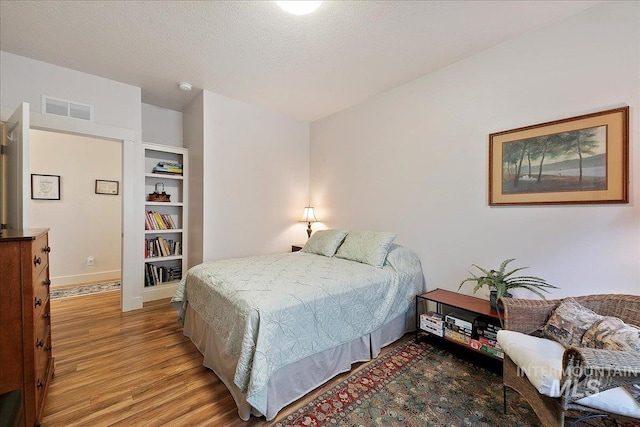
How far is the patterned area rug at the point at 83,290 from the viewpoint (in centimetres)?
369

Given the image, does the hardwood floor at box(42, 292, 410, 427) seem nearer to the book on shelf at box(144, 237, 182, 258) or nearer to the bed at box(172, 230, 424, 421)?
the bed at box(172, 230, 424, 421)

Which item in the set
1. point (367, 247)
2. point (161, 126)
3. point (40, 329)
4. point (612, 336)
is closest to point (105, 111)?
point (161, 126)

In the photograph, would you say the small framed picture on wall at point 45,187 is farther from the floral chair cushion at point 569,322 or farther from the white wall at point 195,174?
the floral chair cushion at point 569,322

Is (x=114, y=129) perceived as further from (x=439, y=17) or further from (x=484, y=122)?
(x=484, y=122)

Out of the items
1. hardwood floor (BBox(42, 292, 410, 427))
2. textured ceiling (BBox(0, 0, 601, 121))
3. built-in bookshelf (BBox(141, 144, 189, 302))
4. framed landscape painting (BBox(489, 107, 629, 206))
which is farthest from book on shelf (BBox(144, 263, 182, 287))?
framed landscape painting (BBox(489, 107, 629, 206))

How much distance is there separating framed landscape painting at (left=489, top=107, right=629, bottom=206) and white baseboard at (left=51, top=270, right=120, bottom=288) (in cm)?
579

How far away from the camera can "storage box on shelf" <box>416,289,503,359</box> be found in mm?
1997

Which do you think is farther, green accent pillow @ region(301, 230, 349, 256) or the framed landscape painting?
green accent pillow @ region(301, 230, 349, 256)

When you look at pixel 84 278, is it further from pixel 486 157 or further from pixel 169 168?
pixel 486 157

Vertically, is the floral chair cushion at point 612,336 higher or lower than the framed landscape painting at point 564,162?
lower

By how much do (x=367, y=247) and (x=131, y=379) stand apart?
2.21 meters

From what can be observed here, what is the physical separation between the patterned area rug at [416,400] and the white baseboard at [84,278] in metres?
4.57

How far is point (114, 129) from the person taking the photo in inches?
119

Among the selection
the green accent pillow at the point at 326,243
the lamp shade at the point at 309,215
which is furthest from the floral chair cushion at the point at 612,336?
the lamp shade at the point at 309,215
